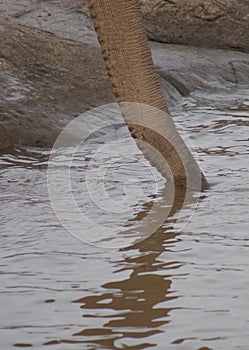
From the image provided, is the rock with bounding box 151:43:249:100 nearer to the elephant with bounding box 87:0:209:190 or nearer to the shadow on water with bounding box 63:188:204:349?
the elephant with bounding box 87:0:209:190

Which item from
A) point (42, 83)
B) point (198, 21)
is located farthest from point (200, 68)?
point (42, 83)

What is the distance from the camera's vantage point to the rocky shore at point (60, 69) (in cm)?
547

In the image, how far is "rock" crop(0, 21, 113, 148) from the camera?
5.39m

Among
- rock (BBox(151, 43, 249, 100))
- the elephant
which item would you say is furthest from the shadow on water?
rock (BBox(151, 43, 249, 100))

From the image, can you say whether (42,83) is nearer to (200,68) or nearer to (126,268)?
(200,68)

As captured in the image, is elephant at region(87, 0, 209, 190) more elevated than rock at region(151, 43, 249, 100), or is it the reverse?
elephant at region(87, 0, 209, 190)

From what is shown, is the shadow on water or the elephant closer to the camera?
the shadow on water

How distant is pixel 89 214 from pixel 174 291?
98 centimetres

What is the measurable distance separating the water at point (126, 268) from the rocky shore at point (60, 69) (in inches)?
19.8

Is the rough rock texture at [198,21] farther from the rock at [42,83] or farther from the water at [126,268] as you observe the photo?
the water at [126,268]

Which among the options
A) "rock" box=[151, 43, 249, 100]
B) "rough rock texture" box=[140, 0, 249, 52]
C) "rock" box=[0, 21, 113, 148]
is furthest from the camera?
"rough rock texture" box=[140, 0, 249, 52]

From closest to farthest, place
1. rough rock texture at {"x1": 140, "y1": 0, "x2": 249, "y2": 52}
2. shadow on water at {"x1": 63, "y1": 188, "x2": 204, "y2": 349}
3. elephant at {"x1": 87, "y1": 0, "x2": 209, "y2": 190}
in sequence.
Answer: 1. shadow on water at {"x1": 63, "y1": 188, "x2": 204, "y2": 349}
2. elephant at {"x1": 87, "y1": 0, "x2": 209, "y2": 190}
3. rough rock texture at {"x1": 140, "y1": 0, "x2": 249, "y2": 52}

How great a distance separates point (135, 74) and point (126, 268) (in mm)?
778

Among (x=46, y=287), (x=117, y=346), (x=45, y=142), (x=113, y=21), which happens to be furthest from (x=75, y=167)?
(x=117, y=346)
